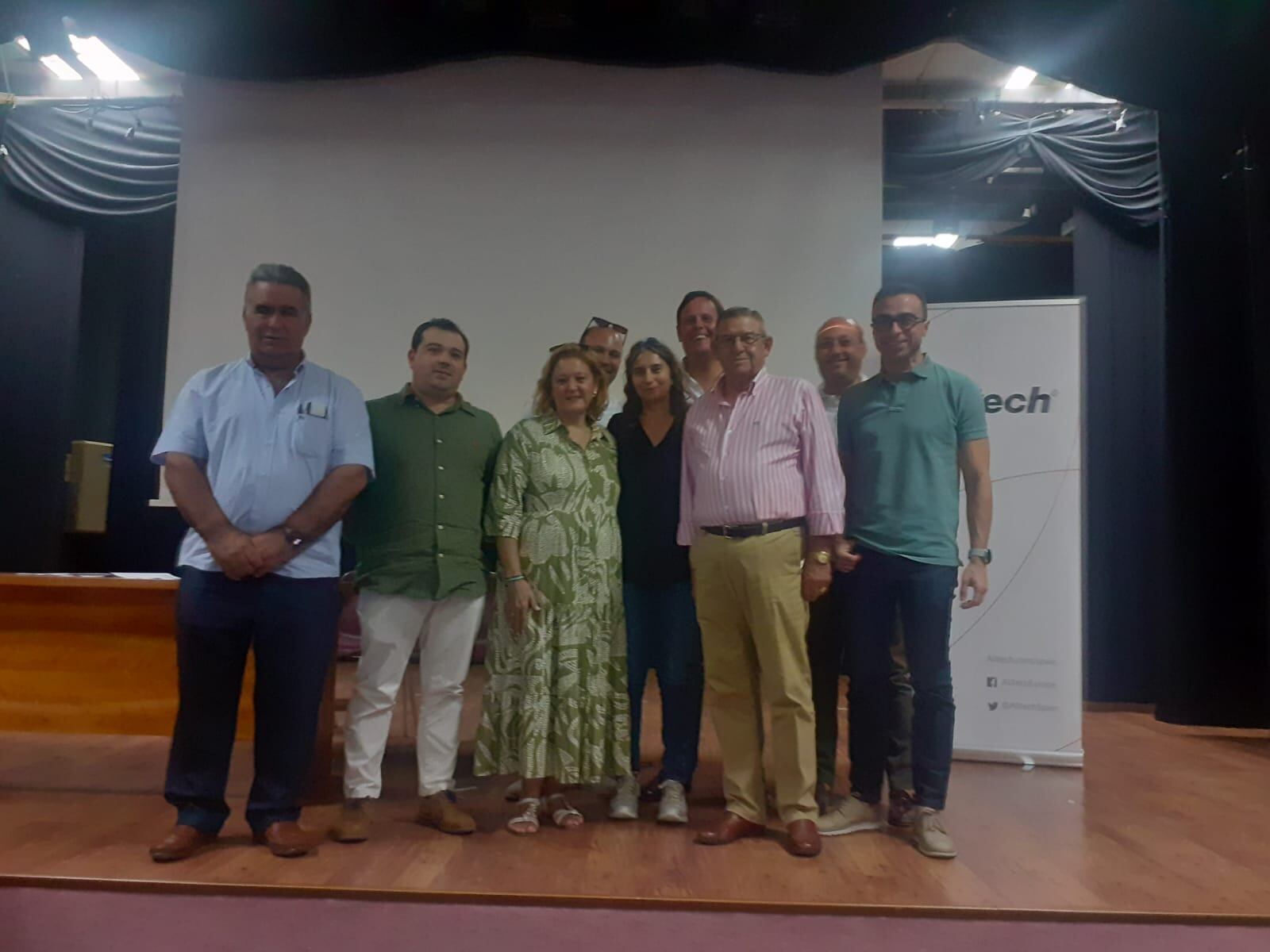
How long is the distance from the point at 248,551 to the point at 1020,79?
178 inches

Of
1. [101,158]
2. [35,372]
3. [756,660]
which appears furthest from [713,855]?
[101,158]

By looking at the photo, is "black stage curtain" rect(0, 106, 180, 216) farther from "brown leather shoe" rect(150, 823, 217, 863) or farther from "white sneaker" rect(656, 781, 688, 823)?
"white sneaker" rect(656, 781, 688, 823)

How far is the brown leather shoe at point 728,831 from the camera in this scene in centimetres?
211

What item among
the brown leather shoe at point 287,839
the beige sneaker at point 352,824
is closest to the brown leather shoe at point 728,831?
the beige sneaker at point 352,824

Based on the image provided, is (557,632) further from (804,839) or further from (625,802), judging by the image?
(804,839)

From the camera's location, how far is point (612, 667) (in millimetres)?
2283

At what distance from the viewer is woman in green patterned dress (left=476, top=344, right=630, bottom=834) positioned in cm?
221

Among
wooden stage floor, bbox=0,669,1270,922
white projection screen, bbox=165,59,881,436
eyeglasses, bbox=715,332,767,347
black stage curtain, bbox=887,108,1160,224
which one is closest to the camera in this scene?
wooden stage floor, bbox=0,669,1270,922

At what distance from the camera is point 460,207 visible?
4020 millimetres

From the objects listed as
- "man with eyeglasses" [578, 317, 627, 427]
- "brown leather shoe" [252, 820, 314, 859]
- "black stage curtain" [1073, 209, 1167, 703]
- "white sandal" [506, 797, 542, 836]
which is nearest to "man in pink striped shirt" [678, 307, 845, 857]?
"white sandal" [506, 797, 542, 836]

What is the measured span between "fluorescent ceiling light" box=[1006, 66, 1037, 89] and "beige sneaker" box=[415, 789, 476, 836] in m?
4.47

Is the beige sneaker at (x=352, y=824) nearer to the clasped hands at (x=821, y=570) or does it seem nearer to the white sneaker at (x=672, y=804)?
the white sneaker at (x=672, y=804)

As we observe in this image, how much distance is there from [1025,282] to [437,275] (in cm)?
360

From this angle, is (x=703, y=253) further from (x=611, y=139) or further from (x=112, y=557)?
(x=112, y=557)
